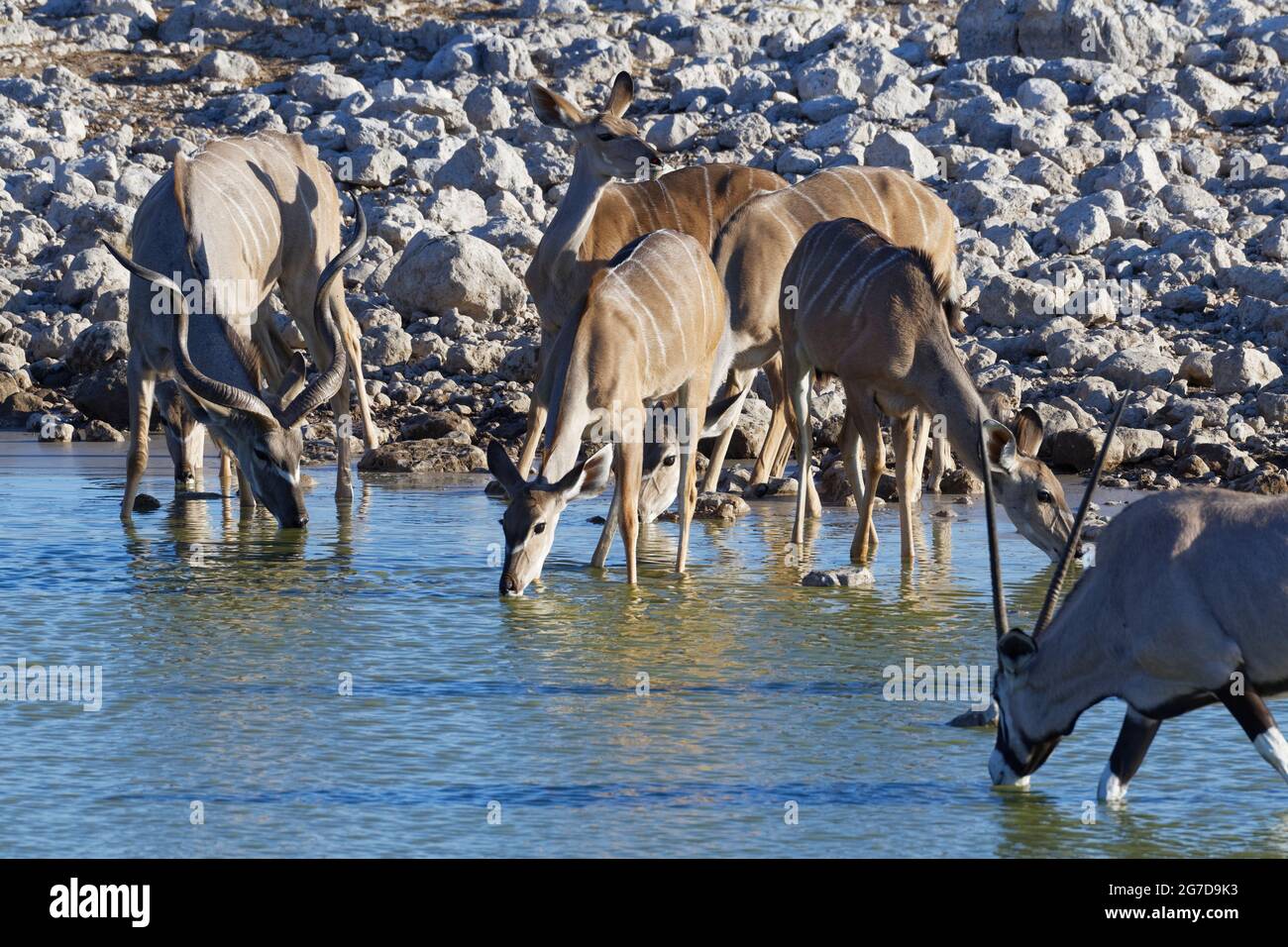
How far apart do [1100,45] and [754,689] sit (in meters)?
19.2

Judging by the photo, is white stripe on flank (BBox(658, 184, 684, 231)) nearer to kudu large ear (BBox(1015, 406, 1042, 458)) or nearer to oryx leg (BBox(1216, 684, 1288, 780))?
kudu large ear (BBox(1015, 406, 1042, 458))

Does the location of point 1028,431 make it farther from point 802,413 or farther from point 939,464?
point 939,464

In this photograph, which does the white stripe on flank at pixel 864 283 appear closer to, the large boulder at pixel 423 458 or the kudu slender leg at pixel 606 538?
the kudu slender leg at pixel 606 538

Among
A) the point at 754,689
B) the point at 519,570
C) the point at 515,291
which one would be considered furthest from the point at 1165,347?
the point at 754,689

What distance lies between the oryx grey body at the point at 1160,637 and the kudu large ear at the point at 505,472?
3.68 metres

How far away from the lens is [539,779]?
6.12 meters

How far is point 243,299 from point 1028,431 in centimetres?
451

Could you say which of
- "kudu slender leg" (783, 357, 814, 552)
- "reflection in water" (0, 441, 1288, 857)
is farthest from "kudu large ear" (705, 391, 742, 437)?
"reflection in water" (0, 441, 1288, 857)

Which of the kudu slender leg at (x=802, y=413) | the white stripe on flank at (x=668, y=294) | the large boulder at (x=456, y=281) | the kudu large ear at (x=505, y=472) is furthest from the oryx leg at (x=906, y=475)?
the large boulder at (x=456, y=281)

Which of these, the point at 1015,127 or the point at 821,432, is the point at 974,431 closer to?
the point at 821,432

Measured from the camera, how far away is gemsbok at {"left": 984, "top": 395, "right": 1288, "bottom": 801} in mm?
5543

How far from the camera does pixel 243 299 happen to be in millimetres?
11945

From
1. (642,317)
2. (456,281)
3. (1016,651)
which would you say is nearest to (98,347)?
(456,281)

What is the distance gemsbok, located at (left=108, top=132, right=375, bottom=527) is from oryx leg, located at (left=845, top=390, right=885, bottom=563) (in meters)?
2.72
